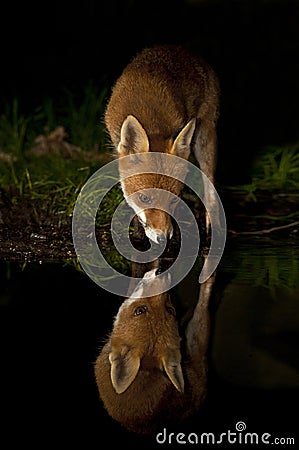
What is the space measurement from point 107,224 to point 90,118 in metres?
3.10

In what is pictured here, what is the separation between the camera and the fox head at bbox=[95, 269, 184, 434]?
412cm

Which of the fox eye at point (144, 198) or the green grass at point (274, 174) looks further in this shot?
the green grass at point (274, 174)

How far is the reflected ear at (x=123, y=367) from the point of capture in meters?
4.36

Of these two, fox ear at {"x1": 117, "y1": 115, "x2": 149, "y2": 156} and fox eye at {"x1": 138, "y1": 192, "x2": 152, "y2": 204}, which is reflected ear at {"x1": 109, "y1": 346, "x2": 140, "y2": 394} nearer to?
fox eye at {"x1": 138, "y1": 192, "x2": 152, "y2": 204}

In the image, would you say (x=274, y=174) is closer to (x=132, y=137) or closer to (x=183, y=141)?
(x=183, y=141)

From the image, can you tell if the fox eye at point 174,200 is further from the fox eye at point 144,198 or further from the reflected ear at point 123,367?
the reflected ear at point 123,367

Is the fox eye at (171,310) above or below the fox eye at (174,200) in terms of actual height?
below

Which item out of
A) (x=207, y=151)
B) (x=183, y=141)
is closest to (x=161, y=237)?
(x=183, y=141)

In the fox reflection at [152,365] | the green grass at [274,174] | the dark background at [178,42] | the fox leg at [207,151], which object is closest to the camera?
the fox reflection at [152,365]

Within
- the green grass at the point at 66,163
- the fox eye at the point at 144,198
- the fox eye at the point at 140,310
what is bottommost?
the green grass at the point at 66,163


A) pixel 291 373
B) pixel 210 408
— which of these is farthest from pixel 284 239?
pixel 210 408

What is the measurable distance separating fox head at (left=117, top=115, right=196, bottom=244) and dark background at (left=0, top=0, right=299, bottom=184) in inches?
172

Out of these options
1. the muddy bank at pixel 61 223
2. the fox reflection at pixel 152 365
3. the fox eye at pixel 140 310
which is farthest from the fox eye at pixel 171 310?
the muddy bank at pixel 61 223

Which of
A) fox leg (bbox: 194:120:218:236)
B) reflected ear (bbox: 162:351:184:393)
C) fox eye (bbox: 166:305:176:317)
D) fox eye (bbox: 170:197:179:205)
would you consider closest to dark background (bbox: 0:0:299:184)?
fox leg (bbox: 194:120:218:236)
